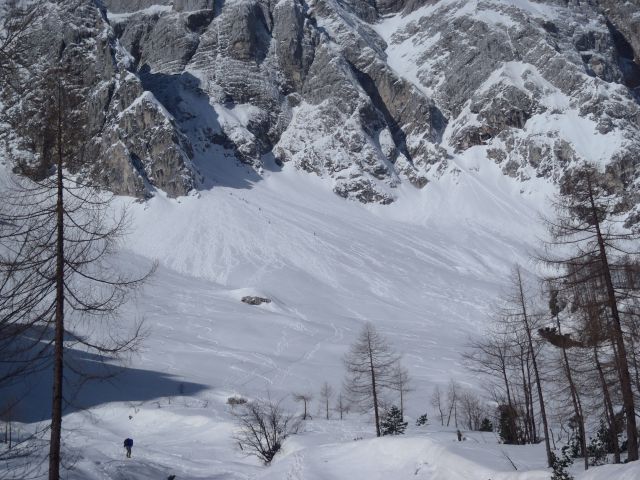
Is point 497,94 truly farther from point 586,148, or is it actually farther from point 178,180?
point 178,180

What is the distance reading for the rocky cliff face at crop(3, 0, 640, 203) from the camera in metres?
129

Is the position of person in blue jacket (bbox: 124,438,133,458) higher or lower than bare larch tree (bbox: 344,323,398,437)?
lower

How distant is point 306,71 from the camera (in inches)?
6777

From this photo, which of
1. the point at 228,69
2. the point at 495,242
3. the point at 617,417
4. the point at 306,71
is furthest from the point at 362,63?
the point at 617,417

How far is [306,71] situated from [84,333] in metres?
137

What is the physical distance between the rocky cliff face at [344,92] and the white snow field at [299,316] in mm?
8860

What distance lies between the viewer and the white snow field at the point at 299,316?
18.7 metres

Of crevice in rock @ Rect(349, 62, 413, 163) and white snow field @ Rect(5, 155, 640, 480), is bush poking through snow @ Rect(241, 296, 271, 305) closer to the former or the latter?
white snow field @ Rect(5, 155, 640, 480)

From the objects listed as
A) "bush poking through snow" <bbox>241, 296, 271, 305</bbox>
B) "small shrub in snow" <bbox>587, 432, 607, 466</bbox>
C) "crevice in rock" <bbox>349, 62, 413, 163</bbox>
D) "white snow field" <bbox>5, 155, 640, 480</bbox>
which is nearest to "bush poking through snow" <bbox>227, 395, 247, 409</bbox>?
"white snow field" <bbox>5, 155, 640, 480</bbox>

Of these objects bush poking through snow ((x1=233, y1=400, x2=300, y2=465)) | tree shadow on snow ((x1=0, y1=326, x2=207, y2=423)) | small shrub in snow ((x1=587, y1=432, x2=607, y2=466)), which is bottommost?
small shrub in snow ((x1=587, y1=432, x2=607, y2=466))

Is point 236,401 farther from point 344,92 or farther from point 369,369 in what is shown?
point 344,92

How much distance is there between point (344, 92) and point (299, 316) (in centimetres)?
10703

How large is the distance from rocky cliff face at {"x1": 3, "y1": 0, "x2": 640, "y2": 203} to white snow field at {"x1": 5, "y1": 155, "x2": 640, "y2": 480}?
8860mm

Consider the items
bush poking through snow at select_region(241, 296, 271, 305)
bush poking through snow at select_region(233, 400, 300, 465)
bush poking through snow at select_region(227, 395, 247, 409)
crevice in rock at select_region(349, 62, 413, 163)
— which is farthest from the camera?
crevice in rock at select_region(349, 62, 413, 163)
